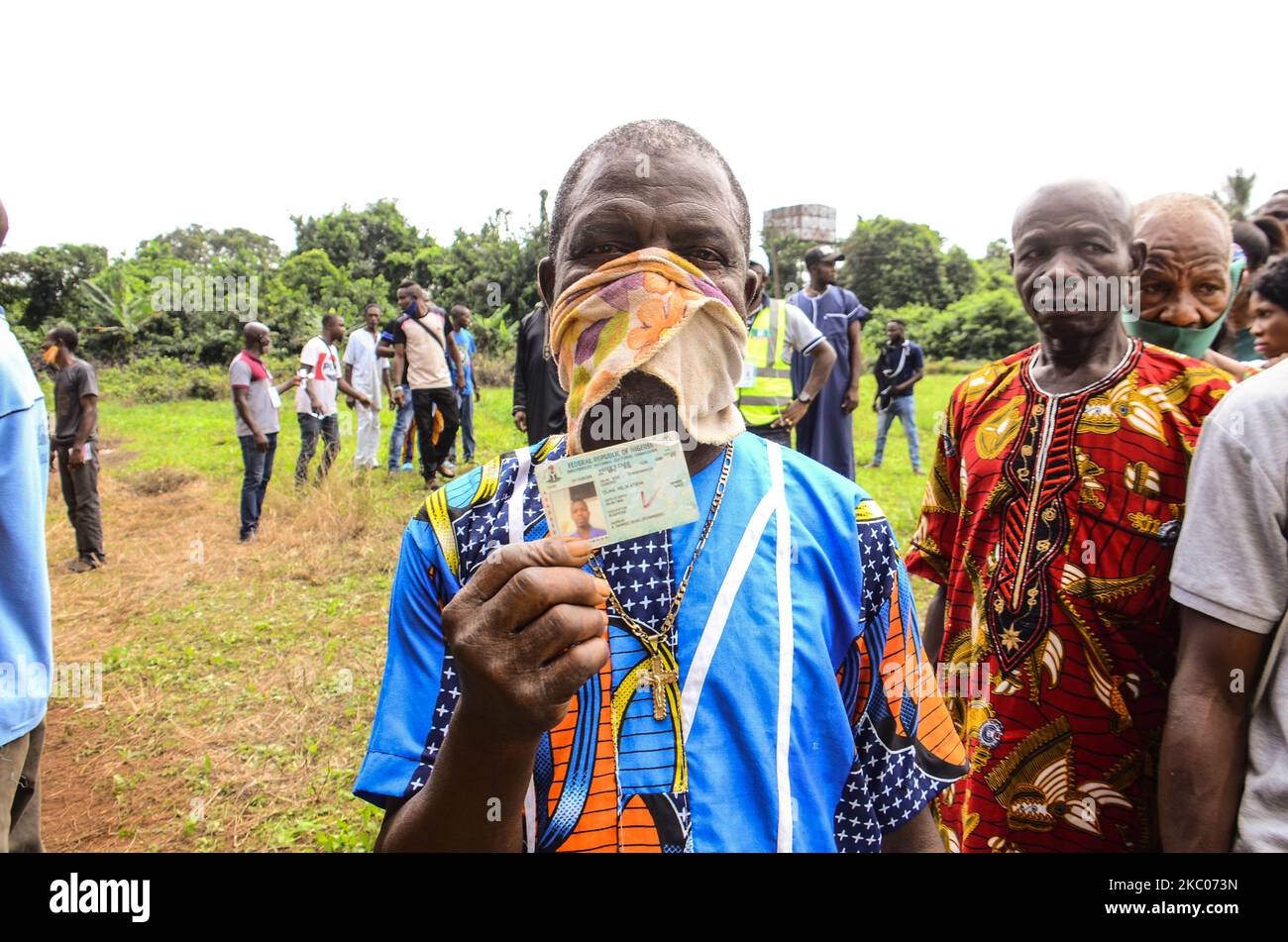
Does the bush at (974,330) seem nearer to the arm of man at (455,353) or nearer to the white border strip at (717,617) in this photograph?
the arm of man at (455,353)

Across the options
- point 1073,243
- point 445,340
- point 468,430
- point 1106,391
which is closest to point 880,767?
point 1106,391

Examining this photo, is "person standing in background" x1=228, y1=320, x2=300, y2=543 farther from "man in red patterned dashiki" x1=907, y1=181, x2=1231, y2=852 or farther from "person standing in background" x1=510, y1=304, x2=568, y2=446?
"man in red patterned dashiki" x1=907, y1=181, x2=1231, y2=852

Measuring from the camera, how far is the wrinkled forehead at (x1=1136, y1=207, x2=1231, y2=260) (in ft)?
7.72

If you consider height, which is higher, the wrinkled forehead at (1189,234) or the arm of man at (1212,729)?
the wrinkled forehead at (1189,234)

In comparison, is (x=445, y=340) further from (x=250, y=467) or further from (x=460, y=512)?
(x=460, y=512)

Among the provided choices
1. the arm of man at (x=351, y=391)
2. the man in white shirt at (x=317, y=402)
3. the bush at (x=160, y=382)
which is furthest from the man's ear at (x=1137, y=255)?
the bush at (x=160, y=382)

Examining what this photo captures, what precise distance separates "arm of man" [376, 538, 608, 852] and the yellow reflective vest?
184 inches

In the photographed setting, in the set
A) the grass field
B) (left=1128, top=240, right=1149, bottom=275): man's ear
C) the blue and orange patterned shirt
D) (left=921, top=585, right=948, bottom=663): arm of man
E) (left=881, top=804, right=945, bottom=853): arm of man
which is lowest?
the grass field

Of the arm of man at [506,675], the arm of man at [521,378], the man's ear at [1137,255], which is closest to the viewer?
the arm of man at [506,675]

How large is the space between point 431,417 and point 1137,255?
25.7 ft

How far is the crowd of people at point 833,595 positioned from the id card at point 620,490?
37 mm

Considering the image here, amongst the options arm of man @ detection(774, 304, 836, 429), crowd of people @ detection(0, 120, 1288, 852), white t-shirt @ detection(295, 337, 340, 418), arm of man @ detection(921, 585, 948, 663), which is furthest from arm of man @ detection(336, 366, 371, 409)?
arm of man @ detection(921, 585, 948, 663)

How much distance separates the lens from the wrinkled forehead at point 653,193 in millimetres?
1332

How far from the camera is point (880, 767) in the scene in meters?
1.34
